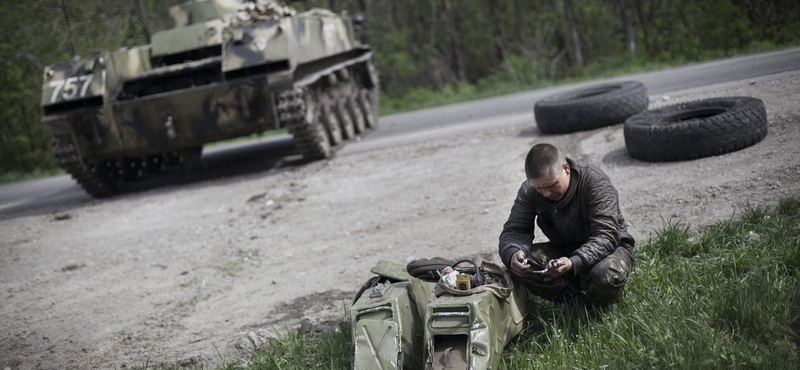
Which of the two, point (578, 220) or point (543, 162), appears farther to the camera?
point (578, 220)

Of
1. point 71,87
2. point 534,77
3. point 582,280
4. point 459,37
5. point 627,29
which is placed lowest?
point 534,77

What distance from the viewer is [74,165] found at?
10102mm

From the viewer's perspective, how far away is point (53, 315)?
5.52 m

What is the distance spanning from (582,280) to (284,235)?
3.74 metres

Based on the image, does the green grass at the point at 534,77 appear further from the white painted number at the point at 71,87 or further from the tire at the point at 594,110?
the white painted number at the point at 71,87

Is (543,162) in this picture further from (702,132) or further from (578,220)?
(702,132)

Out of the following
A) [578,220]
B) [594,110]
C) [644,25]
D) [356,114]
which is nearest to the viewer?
[578,220]

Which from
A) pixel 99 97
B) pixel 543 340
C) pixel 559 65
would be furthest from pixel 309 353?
pixel 559 65

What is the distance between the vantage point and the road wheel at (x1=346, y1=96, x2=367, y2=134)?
12.8 metres

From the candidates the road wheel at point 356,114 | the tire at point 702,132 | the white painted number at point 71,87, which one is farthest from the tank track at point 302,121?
the tire at point 702,132

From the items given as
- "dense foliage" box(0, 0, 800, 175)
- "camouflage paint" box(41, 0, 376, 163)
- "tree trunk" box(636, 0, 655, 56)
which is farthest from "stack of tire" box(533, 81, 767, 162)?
"tree trunk" box(636, 0, 655, 56)

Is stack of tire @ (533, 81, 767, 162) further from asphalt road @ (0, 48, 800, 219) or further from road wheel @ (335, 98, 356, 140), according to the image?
road wheel @ (335, 98, 356, 140)

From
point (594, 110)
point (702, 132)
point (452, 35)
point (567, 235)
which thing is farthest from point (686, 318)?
point (452, 35)

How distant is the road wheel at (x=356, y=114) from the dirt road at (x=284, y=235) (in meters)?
3.51
